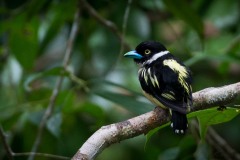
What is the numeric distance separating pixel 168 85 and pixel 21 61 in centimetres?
139

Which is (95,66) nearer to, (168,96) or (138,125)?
(168,96)

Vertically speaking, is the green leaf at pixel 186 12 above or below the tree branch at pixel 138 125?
above

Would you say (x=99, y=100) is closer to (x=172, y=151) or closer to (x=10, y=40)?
(x=10, y=40)

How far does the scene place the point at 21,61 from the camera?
14.3 ft

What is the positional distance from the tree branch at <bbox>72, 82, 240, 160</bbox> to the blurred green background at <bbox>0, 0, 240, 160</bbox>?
0.53 meters

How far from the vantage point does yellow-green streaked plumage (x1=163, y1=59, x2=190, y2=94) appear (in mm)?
3352

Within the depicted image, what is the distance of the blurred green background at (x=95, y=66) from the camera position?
3.85 meters

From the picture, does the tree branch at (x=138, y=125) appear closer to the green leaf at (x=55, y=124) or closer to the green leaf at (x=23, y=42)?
the green leaf at (x=55, y=124)

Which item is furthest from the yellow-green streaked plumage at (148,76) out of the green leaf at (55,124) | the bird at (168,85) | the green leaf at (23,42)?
the green leaf at (23,42)

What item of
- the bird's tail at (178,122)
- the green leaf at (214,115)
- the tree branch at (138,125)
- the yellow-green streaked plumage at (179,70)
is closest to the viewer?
the tree branch at (138,125)

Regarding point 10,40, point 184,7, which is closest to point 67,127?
point 10,40

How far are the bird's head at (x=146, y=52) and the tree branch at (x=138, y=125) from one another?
76cm

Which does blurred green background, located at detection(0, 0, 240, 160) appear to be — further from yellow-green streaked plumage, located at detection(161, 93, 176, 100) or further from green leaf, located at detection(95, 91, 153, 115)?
yellow-green streaked plumage, located at detection(161, 93, 176, 100)

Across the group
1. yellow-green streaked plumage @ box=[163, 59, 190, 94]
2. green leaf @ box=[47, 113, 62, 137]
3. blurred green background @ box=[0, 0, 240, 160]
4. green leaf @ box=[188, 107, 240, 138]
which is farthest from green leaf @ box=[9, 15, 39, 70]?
green leaf @ box=[188, 107, 240, 138]
